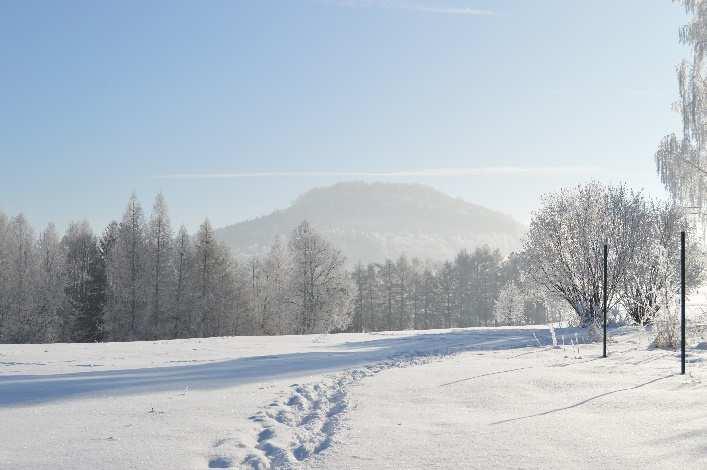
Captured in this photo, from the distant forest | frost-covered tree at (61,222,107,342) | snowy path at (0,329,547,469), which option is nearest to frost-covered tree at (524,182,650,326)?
snowy path at (0,329,547,469)

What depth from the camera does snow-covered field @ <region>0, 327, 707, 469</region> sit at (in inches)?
156

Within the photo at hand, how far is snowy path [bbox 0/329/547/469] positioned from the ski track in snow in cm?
1

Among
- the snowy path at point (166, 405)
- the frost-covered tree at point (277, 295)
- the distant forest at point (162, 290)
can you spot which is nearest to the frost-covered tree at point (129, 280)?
the distant forest at point (162, 290)

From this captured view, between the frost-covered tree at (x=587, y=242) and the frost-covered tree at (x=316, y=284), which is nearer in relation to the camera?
the frost-covered tree at (x=587, y=242)

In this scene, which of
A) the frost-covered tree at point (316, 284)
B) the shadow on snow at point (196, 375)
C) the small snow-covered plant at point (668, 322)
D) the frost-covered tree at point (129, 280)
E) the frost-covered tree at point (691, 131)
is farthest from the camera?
the frost-covered tree at point (316, 284)

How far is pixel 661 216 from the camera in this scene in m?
20.4

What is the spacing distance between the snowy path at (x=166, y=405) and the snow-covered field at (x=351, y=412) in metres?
0.02

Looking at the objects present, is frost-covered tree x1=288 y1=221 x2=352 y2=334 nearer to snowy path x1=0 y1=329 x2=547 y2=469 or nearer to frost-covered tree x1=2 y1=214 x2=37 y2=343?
frost-covered tree x1=2 y1=214 x2=37 y2=343

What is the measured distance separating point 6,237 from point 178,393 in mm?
48832

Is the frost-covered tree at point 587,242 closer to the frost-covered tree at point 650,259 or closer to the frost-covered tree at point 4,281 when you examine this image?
the frost-covered tree at point 650,259

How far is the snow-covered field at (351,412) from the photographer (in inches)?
156

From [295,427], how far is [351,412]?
80cm

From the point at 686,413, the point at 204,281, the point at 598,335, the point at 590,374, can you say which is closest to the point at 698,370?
the point at 590,374

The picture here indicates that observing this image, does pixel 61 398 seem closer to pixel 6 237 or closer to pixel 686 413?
pixel 686 413
